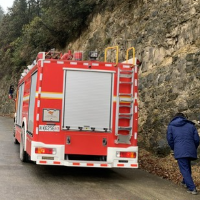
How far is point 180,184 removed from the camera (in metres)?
8.20

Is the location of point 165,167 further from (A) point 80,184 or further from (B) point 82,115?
(B) point 82,115

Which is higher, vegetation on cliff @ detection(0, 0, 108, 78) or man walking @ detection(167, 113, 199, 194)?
vegetation on cliff @ detection(0, 0, 108, 78)

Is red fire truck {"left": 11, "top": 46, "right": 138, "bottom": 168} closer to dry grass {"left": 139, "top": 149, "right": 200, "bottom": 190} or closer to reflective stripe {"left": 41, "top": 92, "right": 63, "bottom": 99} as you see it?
reflective stripe {"left": 41, "top": 92, "right": 63, "bottom": 99}

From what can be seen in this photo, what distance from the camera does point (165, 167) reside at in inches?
392

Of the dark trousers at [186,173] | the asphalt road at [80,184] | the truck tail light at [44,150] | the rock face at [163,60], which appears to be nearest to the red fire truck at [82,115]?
the truck tail light at [44,150]

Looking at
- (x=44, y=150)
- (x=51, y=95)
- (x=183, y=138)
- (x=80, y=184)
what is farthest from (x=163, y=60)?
(x=80, y=184)

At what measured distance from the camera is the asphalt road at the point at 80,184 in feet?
21.5

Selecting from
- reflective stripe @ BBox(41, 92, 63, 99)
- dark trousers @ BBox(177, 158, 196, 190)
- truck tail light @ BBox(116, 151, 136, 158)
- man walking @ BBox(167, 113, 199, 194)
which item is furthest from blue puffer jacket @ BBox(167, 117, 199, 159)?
reflective stripe @ BBox(41, 92, 63, 99)

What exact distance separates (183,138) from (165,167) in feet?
8.42

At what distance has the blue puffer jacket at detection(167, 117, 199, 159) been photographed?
7.58 metres

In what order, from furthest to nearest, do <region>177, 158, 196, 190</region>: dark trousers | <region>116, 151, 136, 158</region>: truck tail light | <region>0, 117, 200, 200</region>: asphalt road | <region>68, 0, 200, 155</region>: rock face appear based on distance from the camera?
<region>68, 0, 200, 155</region>: rock face
<region>116, 151, 136, 158</region>: truck tail light
<region>177, 158, 196, 190</region>: dark trousers
<region>0, 117, 200, 200</region>: asphalt road

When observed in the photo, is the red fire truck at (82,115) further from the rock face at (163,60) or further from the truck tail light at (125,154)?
the rock face at (163,60)

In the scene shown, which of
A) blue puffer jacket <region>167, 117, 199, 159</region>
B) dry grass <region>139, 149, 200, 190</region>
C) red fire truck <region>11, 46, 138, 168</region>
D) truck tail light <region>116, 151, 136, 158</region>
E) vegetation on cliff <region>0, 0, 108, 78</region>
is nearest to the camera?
blue puffer jacket <region>167, 117, 199, 159</region>

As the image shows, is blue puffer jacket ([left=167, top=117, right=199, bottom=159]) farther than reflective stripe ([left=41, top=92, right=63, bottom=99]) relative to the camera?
No
